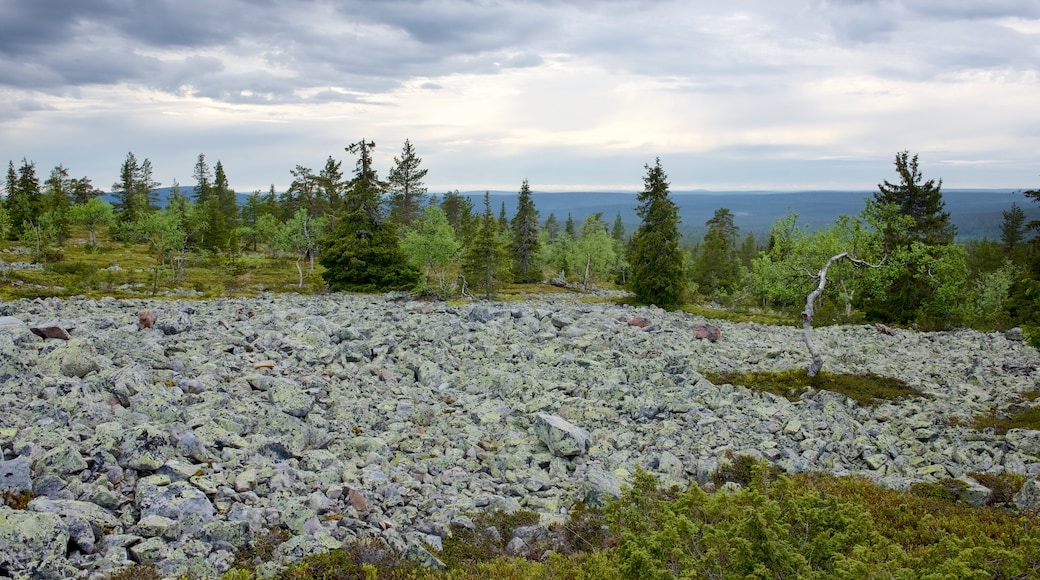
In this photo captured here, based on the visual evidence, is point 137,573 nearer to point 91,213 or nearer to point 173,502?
point 173,502

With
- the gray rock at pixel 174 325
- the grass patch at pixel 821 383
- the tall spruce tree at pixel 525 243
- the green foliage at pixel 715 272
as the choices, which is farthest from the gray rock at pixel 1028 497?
the tall spruce tree at pixel 525 243

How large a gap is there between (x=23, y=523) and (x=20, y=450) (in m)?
2.51

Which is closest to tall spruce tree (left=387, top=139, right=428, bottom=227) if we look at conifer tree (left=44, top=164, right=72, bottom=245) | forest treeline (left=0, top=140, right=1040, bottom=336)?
forest treeline (left=0, top=140, right=1040, bottom=336)

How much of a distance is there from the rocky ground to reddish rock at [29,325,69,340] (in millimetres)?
50

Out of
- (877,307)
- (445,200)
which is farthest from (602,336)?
(445,200)

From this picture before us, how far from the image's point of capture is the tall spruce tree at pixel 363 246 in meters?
47.7

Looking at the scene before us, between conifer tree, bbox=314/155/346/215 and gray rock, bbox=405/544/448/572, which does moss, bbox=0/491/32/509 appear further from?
conifer tree, bbox=314/155/346/215

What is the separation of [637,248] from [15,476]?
158 ft

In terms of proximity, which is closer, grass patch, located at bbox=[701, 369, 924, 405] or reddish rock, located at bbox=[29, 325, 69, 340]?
reddish rock, located at bbox=[29, 325, 69, 340]

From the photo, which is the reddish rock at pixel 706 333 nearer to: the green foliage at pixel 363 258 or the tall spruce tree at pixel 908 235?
the tall spruce tree at pixel 908 235

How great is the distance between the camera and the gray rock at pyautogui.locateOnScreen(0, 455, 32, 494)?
8000 millimetres

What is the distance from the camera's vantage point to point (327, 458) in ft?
36.8

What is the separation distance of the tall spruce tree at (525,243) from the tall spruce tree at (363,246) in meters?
36.6

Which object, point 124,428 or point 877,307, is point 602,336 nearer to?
point 124,428
